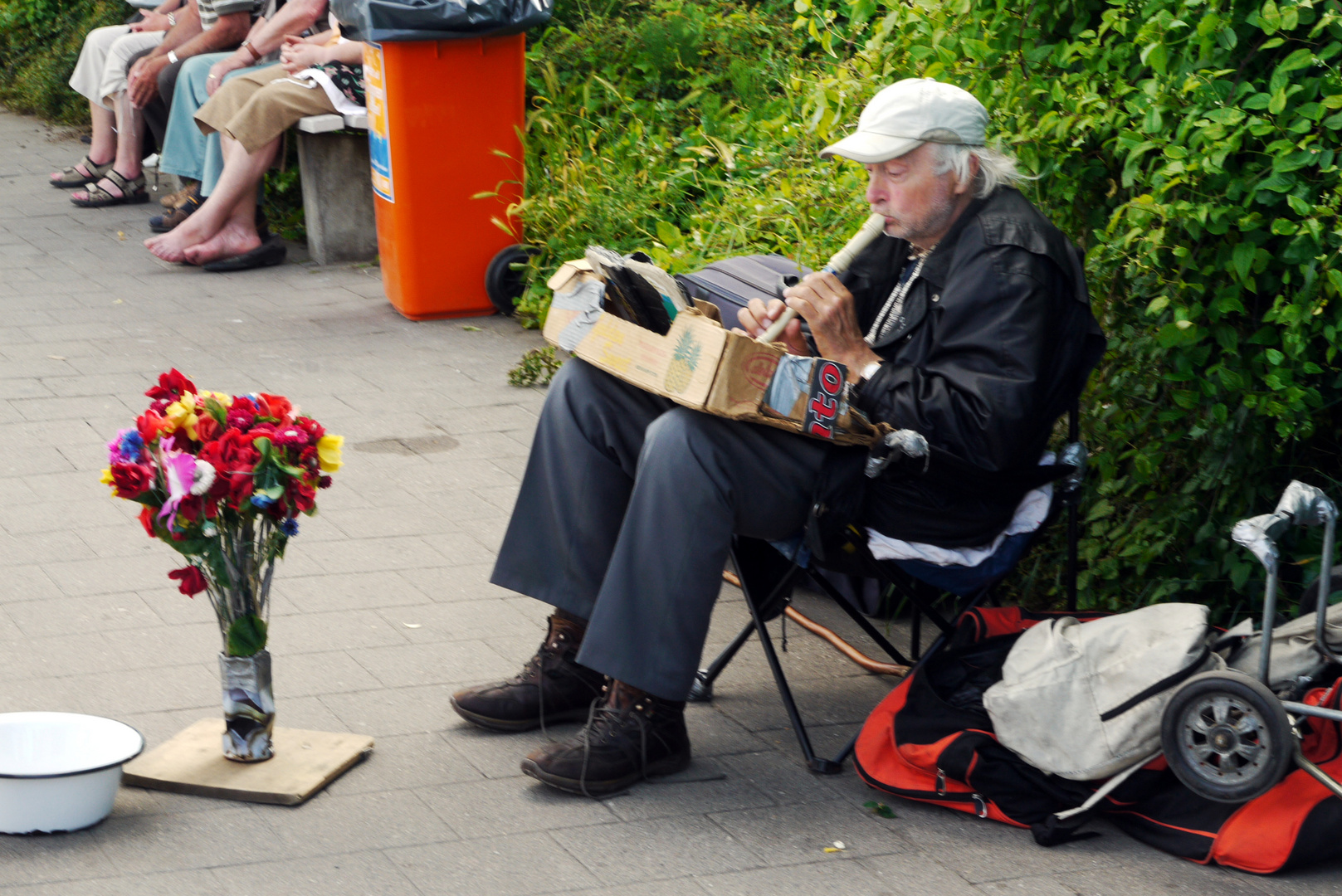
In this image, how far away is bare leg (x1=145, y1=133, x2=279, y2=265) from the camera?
287 inches

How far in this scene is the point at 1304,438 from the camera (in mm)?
3402

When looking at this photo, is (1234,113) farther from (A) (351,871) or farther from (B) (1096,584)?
(A) (351,871)

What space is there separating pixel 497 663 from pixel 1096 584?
1.53 meters

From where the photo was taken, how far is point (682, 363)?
2914 millimetres

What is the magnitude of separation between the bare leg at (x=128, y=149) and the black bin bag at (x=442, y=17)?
3.27 meters

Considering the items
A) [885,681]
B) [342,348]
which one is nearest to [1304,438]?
[885,681]

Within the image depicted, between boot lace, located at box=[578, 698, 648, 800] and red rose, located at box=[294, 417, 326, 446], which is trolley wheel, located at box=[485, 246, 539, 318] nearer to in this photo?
red rose, located at box=[294, 417, 326, 446]

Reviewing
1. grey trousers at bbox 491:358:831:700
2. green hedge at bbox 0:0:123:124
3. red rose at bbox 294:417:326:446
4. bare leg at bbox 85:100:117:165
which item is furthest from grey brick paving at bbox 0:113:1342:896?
green hedge at bbox 0:0:123:124

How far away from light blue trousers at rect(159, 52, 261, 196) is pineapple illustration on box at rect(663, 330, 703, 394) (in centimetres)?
538

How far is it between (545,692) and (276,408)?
0.86m

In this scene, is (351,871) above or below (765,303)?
below

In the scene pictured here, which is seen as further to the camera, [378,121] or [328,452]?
[378,121]

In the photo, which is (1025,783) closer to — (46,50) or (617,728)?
(617,728)

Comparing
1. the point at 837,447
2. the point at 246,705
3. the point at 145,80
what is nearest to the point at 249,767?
the point at 246,705
